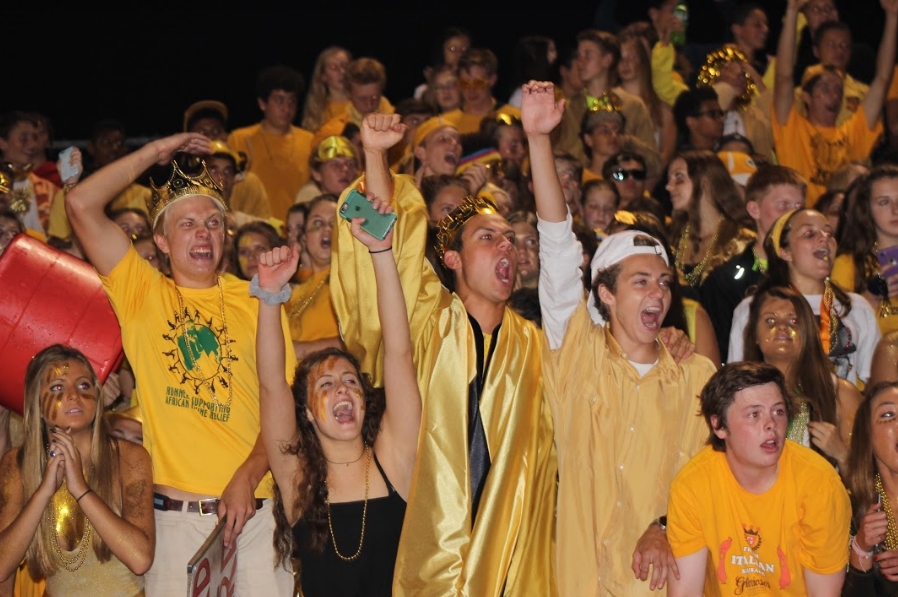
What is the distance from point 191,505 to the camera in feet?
16.4

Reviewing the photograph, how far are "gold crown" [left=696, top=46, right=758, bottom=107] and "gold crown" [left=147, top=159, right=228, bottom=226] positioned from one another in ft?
16.2

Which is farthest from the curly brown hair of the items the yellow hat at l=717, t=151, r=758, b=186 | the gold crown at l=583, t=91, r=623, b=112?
the gold crown at l=583, t=91, r=623, b=112

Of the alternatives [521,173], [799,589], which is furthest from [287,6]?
[799,589]

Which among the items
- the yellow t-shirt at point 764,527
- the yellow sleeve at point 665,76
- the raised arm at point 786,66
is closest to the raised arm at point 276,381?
the yellow t-shirt at point 764,527

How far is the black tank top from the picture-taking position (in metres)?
4.71

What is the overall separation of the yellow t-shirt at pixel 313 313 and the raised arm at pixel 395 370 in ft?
4.76

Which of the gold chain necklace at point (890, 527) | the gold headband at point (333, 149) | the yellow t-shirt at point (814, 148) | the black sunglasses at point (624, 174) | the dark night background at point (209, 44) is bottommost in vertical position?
the gold chain necklace at point (890, 527)

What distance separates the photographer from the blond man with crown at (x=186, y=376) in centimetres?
498

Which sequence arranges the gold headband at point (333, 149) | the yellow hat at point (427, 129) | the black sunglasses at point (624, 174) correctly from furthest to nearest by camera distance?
the gold headband at point (333, 149) → the black sunglasses at point (624, 174) → the yellow hat at point (427, 129)

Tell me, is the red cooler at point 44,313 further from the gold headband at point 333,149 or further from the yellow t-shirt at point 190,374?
the gold headband at point 333,149

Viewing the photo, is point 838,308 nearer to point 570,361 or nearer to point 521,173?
point 570,361

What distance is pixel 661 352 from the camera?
16.4 feet

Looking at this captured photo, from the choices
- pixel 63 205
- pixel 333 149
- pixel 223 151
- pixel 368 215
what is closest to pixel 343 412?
pixel 368 215

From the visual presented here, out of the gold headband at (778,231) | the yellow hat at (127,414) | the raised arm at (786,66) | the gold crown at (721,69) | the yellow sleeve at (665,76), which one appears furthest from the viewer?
the yellow sleeve at (665,76)
